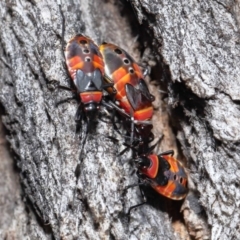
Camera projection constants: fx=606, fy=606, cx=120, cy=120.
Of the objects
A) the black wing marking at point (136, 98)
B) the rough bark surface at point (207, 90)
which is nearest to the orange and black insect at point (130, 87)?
the black wing marking at point (136, 98)

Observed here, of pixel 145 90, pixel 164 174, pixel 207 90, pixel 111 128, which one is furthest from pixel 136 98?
pixel 207 90

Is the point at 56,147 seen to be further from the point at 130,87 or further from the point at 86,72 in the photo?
the point at 130,87

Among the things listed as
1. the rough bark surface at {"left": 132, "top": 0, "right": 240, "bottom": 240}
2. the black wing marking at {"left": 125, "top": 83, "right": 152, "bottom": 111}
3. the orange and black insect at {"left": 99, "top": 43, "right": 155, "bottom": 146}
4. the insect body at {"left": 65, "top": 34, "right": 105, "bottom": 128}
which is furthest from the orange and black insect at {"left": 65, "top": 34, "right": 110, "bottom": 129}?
the rough bark surface at {"left": 132, "top": 0, "right": 240, "bottom": 240}

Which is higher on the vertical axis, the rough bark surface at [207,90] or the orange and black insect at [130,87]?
the rough bark surface at [207,90]

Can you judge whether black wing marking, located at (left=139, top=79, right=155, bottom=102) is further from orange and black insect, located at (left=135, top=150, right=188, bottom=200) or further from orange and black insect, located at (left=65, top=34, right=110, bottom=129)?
orange and black insect, located at (left=135, top=150, right=188, bottom=200)

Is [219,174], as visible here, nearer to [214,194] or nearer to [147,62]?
[214,194]

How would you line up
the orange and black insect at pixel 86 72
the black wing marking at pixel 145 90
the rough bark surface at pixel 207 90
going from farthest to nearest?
1. the black wing marking at pixel 145 90
2. the orange and black insect at pixel 86 72
3. the rough bark surface at pixel 207 90

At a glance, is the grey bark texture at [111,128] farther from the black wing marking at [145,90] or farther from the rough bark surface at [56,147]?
the black wing marking at [145,90]
